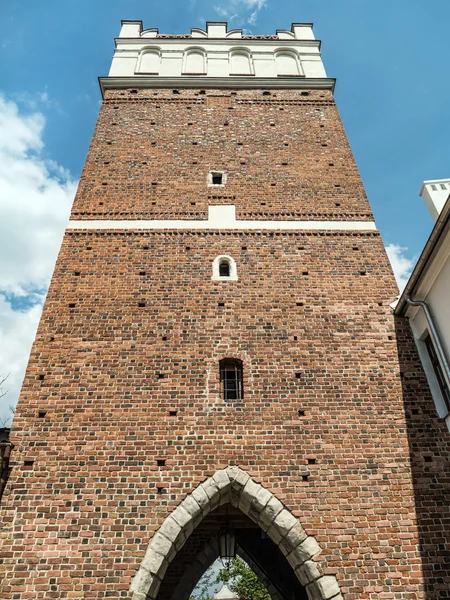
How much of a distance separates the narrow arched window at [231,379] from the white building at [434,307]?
282 centimetres

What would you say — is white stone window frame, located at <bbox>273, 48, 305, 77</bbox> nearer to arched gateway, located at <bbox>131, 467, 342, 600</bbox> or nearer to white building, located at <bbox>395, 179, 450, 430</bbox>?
white building, located at <bbox>395, 179, 450, 430</bbox>

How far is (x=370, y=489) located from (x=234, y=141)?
758cm

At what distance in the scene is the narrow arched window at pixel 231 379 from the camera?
275 inches

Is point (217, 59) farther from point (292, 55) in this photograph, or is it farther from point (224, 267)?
point (224, 267)

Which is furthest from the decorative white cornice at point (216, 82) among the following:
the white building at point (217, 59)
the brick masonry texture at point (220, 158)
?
the brick masonry texture at point (220, 158)

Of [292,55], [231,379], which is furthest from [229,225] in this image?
[292,55]

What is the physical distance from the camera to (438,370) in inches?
277

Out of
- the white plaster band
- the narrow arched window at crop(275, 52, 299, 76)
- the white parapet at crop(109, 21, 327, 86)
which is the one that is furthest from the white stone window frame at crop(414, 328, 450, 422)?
the narrow arched window at crop(275, 52, 299, 76)

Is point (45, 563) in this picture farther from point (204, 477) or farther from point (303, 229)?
point (303, 229)

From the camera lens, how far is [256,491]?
6082mm

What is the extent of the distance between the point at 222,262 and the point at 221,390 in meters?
2.43

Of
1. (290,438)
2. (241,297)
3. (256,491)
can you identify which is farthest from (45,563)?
(241,297)

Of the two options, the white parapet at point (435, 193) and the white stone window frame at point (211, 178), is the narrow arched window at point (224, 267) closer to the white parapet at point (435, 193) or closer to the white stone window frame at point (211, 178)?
the white stone window frame at point (211, 178)

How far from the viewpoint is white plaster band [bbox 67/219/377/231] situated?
8.71 meters
